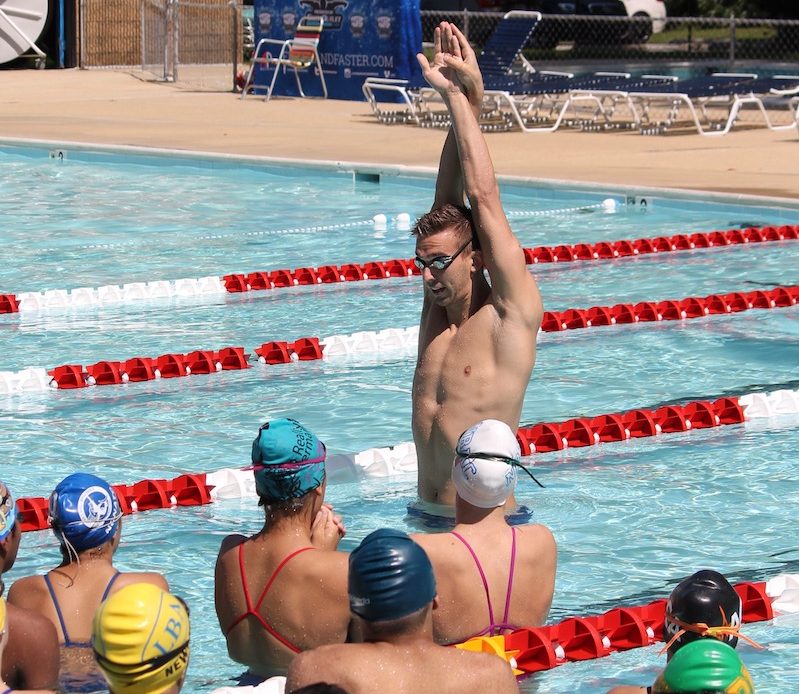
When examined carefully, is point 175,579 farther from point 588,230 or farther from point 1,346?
point 588,230

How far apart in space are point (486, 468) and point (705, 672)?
5.07ft

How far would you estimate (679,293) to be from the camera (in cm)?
1025

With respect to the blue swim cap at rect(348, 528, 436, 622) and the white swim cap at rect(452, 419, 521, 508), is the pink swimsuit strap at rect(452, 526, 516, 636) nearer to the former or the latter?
the white swim cap at rect(452, 419, 521, 508)

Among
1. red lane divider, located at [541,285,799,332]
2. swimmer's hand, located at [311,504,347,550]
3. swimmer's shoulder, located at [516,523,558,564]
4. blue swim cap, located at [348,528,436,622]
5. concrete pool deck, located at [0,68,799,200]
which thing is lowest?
red lane divider, located at [541,285,799,332]

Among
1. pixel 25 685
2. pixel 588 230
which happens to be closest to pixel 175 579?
pixel 25 685

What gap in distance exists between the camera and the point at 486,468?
4004 millimetres

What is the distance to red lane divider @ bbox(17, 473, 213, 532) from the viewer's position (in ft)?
19.7

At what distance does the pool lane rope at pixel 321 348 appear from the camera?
26.0ft

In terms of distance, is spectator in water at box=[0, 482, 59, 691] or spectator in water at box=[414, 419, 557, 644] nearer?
spectator in water at box=[0, 482, 59, 691]

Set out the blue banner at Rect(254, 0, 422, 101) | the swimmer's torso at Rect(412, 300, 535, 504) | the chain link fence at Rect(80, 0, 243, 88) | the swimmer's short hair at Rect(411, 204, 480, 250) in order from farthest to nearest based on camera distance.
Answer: the chain link fence at Rect(80, 0, 243, 88) → the blue banner at Rect(254, 0, 422, 101) → the swimmer's torso at Rect(412, 300, 535, 504) → the swimmer's short hair at Rect(411, 204, 480, 250)

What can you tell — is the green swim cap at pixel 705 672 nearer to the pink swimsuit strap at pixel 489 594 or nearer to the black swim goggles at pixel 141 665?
the black swim goggles at pixel 141 665

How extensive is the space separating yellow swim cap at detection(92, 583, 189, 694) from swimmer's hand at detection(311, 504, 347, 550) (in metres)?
1.30

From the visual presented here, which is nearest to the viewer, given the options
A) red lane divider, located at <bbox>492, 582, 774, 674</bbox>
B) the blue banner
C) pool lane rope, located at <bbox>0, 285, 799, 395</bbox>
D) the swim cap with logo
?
the swim cap with logo

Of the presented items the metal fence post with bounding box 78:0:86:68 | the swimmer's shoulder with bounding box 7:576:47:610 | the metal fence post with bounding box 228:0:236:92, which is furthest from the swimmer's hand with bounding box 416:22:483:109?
the metal fence post with bounding box 78:0:86:68
